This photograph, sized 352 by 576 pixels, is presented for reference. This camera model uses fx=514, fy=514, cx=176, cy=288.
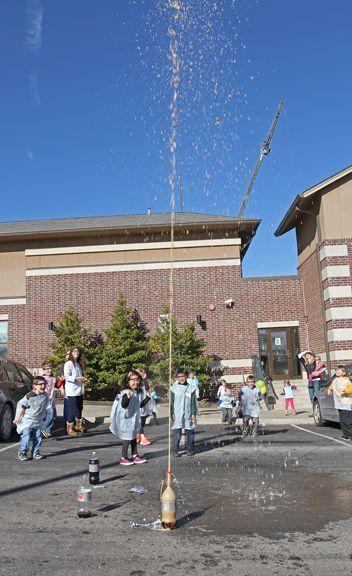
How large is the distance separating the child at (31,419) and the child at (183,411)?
227 cm

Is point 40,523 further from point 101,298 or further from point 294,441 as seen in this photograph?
point 101,298

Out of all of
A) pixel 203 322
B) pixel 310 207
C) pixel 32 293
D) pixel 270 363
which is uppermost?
pixel 310 207

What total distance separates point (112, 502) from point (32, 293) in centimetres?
1655

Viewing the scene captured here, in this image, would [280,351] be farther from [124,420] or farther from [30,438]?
[30,438]

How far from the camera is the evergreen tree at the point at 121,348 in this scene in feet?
62.3

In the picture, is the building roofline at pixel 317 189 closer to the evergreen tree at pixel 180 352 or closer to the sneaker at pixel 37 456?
the evergreen tree at pixel 180 352

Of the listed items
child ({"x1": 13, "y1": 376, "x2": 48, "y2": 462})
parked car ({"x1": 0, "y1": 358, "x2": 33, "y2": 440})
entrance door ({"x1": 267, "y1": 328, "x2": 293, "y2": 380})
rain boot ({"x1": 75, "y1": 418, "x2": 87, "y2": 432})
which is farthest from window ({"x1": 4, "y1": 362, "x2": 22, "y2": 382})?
entrance door ({"x1": 267, "y1": 328, "x2": 293, "y2": 380})

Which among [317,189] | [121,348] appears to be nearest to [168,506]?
[121,348]

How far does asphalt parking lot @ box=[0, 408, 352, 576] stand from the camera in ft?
13.1

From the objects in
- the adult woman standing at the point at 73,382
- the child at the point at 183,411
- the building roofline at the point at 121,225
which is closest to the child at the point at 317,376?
the child at the point at 183,411

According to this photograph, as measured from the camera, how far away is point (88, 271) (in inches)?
841

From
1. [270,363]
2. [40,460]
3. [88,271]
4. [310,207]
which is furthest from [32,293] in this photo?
[40,460]

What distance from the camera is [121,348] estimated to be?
19.1 meters

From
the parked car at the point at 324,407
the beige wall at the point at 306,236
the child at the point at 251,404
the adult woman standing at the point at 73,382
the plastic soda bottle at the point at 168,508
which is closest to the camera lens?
the plastic soda bottle at the point at 168,508
